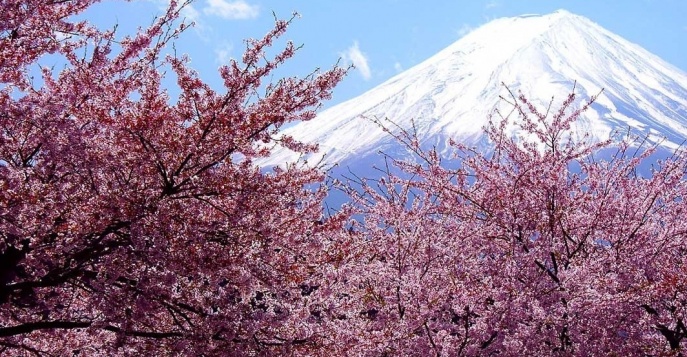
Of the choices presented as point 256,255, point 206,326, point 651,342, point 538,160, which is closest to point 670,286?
point 651,342

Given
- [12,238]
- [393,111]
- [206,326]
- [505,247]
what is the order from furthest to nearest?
1. [393,111]
2. [505,247]
3. [206,326]
4. [12,238]

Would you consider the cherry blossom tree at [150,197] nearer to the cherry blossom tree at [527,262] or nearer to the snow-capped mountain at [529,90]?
the cherry blossom tree at [527,262]

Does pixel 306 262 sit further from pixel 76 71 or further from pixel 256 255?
pixel 76 71

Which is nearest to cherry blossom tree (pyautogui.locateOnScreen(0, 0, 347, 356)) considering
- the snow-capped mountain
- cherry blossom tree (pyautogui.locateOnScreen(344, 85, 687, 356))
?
cherry blossom tree (pyautogui.locateOnScreen(344, 85, 687, 356))

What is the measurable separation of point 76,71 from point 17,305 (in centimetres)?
199

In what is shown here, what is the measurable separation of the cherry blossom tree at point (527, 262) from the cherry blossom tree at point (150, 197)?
136 cm

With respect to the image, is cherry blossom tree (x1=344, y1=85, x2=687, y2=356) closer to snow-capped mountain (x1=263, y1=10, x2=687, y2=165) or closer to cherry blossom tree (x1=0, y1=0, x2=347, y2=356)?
cherry blossom tree (x1=0, y1=0, x2=347, y2=356)

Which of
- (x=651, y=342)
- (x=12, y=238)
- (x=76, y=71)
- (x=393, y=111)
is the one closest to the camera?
(x=12, y=238)

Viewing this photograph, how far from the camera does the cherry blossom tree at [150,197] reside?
14.2 feet

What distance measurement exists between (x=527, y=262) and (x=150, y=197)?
3.57m

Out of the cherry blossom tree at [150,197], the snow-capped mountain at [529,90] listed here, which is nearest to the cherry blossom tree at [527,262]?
the cherry blossom tree at [150,197]

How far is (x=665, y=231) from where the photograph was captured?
265 inches

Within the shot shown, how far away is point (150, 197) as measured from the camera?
4410mm

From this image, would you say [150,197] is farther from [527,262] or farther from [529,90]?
[529,90]
